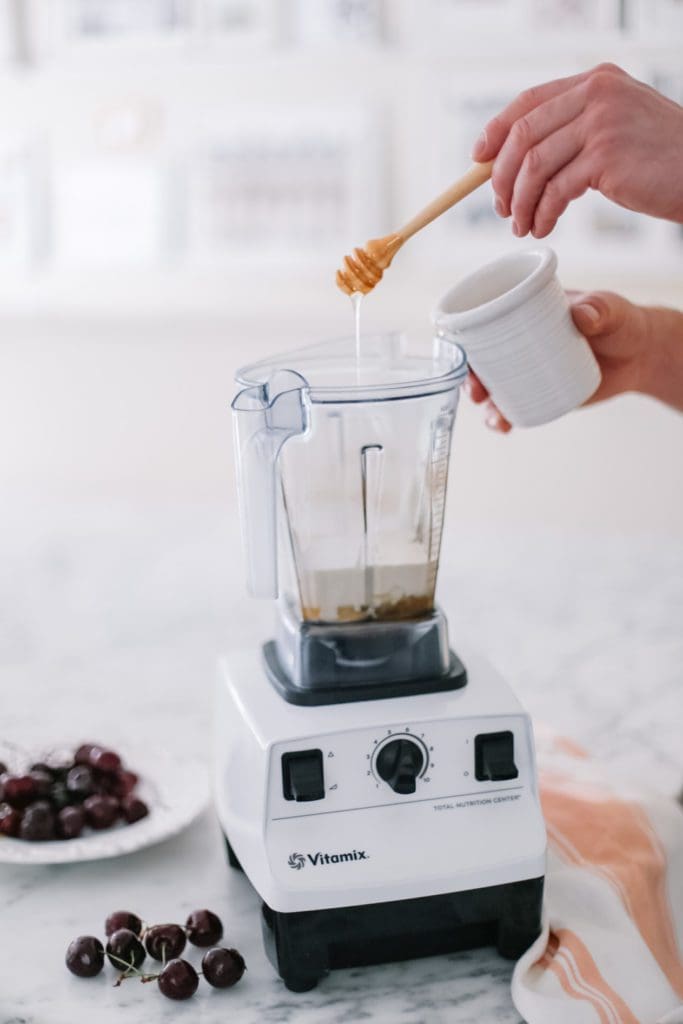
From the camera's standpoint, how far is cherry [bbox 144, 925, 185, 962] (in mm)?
909

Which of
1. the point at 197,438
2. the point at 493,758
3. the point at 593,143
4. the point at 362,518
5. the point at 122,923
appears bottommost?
the point at 197,438

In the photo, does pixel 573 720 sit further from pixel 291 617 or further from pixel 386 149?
pixel 386 149

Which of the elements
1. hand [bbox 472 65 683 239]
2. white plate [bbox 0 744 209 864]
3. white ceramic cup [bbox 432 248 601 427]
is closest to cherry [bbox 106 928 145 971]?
white plate [bbox 0 744 209 864]

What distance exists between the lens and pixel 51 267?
2.62 meters

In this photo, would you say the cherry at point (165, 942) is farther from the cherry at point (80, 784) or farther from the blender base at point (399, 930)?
the cherry at point (80, 784)

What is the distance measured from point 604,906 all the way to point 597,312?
0.49 metres

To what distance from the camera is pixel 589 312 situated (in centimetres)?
106

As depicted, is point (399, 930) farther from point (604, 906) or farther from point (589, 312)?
point (589, 312)

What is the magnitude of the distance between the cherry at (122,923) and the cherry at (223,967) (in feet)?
0.24

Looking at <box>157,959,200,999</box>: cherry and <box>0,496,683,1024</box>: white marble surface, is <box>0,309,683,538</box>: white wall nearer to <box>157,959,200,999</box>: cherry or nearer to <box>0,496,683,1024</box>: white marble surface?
<box>0,496,683,1024</box>: white marble surface

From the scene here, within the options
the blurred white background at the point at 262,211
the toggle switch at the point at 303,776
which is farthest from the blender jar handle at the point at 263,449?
the blurred white background at the point at 262,211

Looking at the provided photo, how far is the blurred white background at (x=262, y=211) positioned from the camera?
2.36 meters

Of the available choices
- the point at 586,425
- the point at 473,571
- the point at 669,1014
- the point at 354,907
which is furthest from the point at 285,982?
the point at 586,425

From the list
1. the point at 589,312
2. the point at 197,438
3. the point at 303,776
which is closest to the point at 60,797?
the point at 303,776
